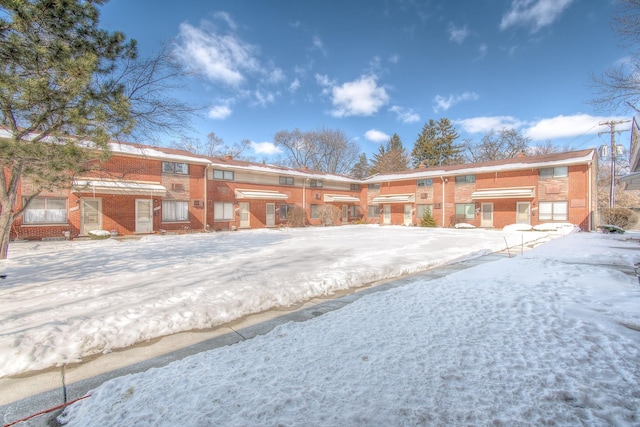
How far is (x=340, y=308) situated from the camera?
4.57 m

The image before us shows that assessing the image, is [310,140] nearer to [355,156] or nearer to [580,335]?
[355,156]

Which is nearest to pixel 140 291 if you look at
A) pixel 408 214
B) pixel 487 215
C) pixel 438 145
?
pixel 487 215

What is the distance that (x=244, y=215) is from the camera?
22.4 metres

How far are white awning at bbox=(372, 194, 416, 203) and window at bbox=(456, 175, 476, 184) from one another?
4228 mm

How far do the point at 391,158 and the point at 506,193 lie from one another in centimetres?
2217

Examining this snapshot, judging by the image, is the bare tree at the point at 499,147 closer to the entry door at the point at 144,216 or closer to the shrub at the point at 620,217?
the shrub at the point at 620,217

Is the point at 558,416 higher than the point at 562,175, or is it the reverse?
the point at 562,175

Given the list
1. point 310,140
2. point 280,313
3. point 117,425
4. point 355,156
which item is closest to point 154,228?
point 280,313

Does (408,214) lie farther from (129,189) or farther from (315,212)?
(129,189)

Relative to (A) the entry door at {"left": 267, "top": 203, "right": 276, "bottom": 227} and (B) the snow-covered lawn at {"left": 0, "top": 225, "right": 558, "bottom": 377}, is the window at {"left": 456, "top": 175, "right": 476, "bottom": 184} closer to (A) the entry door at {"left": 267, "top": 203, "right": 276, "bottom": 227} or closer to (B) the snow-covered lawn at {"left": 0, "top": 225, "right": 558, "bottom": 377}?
(A) the entry door at {"left": 267, "top": 203, "right": 276, "bottom": 227}

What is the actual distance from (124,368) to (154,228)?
55.6ft

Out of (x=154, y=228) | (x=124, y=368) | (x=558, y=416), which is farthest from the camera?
(x=154, y=228)

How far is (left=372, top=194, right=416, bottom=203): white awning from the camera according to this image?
90.7 feet

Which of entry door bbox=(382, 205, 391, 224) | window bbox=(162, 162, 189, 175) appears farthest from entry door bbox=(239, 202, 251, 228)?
entry door bbox=(382, 205, 391, 224)
